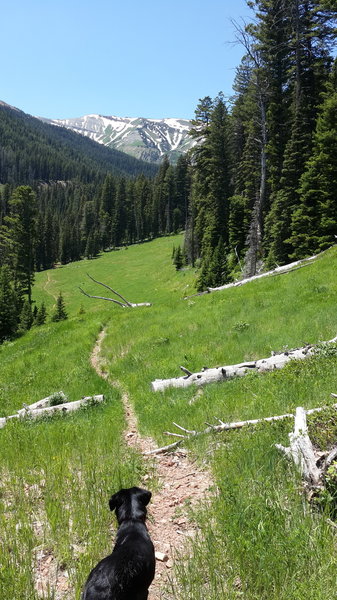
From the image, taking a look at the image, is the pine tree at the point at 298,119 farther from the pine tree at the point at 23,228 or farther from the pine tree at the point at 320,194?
the pine tree at the point at 23,228

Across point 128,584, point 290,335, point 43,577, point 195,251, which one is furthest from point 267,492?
point 195,251

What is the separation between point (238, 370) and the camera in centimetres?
1010

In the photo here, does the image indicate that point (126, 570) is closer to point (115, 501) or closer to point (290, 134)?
point (115, 501)

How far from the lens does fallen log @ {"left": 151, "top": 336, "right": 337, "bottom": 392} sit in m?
9.78

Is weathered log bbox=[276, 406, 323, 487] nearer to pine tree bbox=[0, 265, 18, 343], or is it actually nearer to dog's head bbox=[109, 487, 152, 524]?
dog's head bbox=[109, 487, 152, 524]

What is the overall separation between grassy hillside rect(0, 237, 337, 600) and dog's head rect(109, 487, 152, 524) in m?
0.35

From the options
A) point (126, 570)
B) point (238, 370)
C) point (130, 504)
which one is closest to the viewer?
point (126, 570)

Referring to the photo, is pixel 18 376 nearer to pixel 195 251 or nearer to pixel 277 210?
pixel 277 210

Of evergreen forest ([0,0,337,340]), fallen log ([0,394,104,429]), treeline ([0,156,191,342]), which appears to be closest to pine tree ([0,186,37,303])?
evergreen forest ([0,0,337,340])

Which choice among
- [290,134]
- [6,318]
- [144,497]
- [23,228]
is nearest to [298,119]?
[290,134]

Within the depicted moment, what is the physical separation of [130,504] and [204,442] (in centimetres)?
259

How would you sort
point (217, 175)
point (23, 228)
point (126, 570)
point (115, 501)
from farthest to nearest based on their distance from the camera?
point (23, 228) < point (217, 175) < point (115, 501) < point (126, 570)

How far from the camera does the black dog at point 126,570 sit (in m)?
2.79

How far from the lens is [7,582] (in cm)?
330
